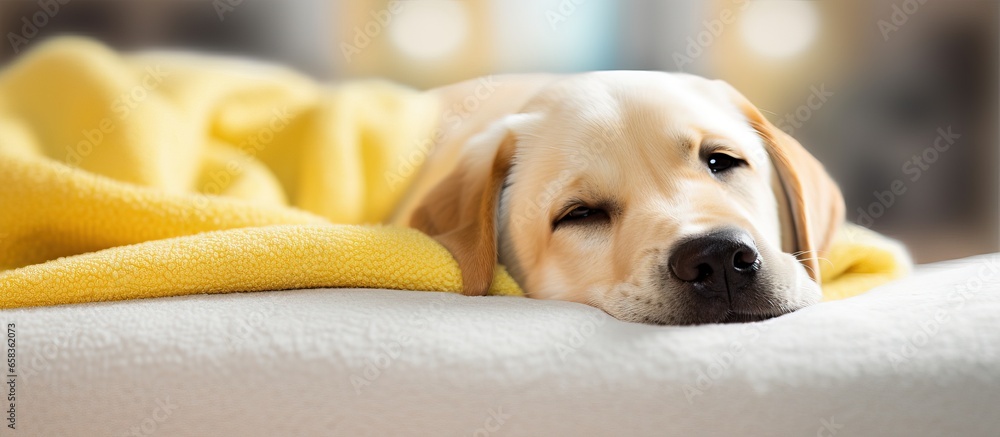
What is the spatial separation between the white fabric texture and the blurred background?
1.22 meters

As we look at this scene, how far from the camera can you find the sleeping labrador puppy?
1171mm

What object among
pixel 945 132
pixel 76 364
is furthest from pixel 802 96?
pixel 76 364

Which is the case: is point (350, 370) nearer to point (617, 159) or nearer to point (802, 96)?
point (617, 159)

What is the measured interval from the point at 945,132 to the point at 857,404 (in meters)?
1.76

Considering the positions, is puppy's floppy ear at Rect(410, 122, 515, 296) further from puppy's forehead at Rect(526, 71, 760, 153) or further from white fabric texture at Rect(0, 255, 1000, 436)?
white fabric texture at Rect(0, 255, 1000, 436)

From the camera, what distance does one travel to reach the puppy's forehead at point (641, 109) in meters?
1.46

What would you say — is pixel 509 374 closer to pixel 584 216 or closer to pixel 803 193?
pixel 584 216

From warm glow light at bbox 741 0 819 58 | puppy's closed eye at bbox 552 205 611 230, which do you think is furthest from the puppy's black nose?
warm glow light at bbox 741 0 819 58

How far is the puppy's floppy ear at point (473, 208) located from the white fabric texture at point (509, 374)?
0.35 metres

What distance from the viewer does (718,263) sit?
1140 mm

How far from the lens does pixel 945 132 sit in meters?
2.18

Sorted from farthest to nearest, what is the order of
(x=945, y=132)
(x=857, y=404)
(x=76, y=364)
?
(x=945, y=132), (x=76, y=364), (x=857, y=404)

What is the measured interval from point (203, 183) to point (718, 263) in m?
1.50

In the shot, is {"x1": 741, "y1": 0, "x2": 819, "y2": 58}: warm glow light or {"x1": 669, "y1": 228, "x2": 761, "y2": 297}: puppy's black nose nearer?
{"x1": 669, "y1": 228, "x2": 761, "y2": 297}: puppy's black nose
